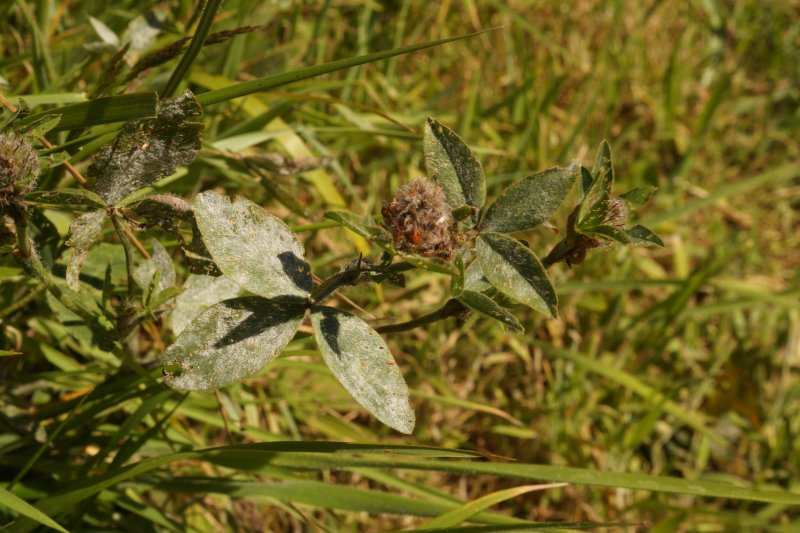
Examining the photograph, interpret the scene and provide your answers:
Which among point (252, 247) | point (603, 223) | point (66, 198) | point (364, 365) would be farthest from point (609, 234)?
point (66, 198)

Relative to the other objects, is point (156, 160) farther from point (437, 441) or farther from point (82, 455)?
point (437, 441)

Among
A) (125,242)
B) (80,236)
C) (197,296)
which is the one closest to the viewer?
(80,236)

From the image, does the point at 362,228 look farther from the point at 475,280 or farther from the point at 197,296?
the point at 197,296

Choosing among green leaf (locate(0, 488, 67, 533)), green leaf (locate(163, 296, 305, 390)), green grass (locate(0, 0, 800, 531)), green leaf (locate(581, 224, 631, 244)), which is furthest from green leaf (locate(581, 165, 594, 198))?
green leaf (locate(0, 488, 67, 533))

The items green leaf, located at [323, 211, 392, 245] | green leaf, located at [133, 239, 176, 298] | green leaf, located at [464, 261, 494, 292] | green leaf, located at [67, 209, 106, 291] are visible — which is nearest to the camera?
green leaf, located at [323, 211, 392, 245]

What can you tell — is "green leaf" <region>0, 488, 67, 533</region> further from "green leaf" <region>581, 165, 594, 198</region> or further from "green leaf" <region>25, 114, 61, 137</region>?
"green leaf" <region>581, 165, 594, 198</region>

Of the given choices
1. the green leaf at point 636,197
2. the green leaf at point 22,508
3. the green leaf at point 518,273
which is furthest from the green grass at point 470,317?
the green leaf at point 636,197
